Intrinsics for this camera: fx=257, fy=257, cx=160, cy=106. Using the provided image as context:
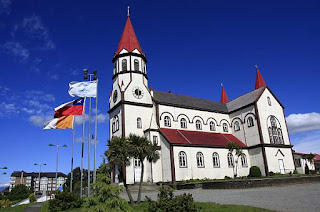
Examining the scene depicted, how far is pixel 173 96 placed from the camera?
144 ft

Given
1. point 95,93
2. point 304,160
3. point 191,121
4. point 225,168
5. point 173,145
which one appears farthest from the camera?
point 304,160

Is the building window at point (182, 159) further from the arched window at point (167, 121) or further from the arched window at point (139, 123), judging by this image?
the arched window at point (139, 123)

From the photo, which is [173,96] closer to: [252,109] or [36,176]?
[252,109]

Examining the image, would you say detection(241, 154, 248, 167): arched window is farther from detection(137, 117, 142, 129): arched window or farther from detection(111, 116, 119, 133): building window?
detection(111, 116, 119, 133): building window

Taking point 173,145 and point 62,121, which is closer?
point 62,121

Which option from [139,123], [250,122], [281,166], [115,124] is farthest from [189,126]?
[281,166]

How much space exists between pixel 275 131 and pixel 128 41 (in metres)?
28.5

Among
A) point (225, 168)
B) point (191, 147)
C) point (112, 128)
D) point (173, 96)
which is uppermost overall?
point (173, 96)

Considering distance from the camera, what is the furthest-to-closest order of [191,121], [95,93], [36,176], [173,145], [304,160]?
1. [36,176]
2. [304,160]
3. [191,121]
4. [173,145]
5. [95,93]

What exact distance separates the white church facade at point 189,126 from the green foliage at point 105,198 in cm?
2093

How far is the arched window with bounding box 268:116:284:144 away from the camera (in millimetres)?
42312

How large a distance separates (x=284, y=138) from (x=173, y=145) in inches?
860

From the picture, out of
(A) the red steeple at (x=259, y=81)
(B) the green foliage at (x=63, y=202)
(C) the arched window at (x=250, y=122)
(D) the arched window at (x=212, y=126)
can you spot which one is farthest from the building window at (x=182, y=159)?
(A) the red steeple at (x=259, y=81)

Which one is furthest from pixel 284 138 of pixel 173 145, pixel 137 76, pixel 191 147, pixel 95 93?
pixel 95 93
